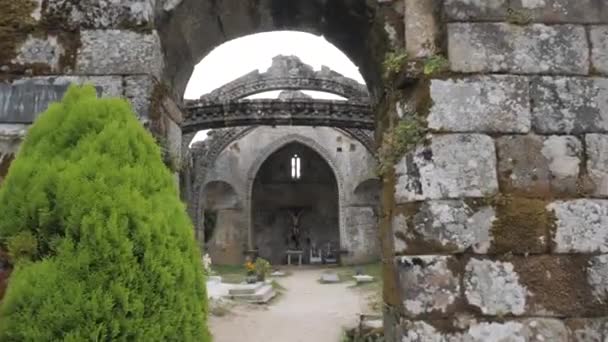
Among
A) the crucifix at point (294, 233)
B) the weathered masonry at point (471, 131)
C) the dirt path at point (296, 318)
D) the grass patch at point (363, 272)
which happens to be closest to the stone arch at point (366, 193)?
the grass patch at point (363, 272)

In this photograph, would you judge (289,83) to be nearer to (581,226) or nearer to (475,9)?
(475,9)

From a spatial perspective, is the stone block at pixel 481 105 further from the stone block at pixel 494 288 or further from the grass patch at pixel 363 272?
the grass patch at pixel 363 272

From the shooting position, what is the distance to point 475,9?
2.88m

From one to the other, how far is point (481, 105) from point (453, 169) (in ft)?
1.26

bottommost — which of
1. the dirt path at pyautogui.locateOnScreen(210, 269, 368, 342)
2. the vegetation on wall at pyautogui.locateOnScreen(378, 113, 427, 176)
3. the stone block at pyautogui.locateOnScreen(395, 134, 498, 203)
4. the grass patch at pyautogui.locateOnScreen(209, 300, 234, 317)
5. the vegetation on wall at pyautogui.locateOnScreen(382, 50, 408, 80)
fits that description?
the dirt path at pyautogui.locateOnScreen(210, 269, 368, 342)

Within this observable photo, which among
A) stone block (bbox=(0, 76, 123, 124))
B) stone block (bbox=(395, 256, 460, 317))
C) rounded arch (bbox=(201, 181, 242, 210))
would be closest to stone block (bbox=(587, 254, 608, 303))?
stone block (bbox=(395, 256, 460, 317))

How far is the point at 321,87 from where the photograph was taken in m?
14.8

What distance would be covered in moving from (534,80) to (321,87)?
1220 centimetres

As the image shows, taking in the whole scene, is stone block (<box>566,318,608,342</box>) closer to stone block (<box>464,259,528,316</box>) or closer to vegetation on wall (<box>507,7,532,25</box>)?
stone block (<box>464,259,528,316</box>)

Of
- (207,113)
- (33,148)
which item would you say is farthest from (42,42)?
(207,113)

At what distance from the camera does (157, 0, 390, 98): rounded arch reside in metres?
3.23

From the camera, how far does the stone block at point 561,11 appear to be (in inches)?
114

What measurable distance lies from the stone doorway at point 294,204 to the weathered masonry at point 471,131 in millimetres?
19055

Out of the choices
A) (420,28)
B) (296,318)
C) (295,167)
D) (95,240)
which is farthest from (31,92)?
(295,167)
